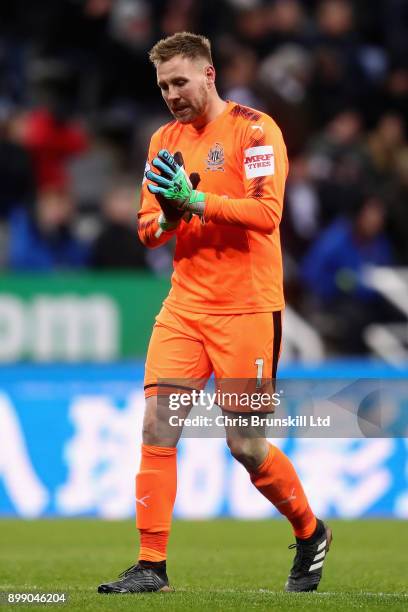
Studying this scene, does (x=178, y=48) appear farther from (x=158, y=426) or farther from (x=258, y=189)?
(x=158, y=426)

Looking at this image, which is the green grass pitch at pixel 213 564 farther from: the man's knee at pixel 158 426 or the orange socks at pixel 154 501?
the man's knee at pixel 158 426

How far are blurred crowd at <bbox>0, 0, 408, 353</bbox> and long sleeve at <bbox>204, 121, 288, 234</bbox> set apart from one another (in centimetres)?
631

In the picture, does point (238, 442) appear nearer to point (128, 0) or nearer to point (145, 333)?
point (145, 333)

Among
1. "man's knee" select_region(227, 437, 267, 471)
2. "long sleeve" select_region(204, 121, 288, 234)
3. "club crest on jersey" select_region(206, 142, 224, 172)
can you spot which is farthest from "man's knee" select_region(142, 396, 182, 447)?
"club crest on jersey" select_region(206, 142, 224, 172)

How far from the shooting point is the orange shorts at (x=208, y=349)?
227 inches

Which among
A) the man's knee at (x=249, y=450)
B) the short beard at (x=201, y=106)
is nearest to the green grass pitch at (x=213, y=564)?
the man's knee at (x=249, y=450)

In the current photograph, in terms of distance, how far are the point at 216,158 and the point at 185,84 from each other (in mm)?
353

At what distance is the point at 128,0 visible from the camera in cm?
1508

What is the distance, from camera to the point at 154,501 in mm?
5723

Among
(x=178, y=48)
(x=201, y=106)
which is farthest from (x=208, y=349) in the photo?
(x=178, y=48)

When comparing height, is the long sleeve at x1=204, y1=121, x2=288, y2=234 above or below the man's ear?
below

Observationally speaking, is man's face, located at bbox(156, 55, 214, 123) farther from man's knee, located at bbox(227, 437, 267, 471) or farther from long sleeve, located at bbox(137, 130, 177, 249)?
man's knee, located at bbox(227, 437, 267, 471)

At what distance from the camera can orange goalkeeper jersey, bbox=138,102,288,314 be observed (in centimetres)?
574

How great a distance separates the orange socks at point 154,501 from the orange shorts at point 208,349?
0.95ft
